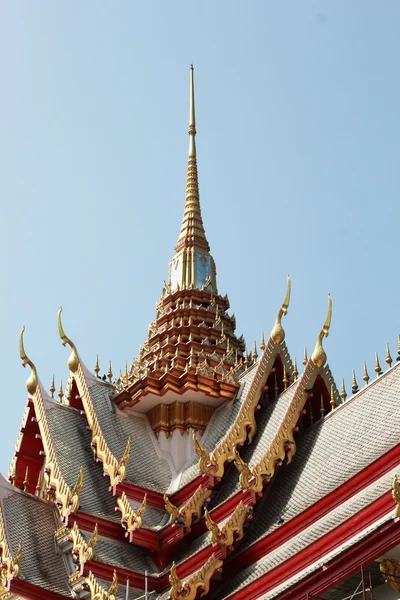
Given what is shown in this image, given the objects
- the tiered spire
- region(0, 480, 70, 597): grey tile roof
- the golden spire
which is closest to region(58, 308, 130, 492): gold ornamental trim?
region(0, 480, 70, 597): grey tile roof

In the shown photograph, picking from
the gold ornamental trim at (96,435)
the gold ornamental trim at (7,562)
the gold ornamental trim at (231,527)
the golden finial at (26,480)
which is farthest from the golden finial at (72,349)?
the gold ornamental trim at (231,527)

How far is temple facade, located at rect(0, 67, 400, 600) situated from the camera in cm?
1535

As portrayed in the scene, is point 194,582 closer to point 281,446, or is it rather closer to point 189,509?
point 189,509

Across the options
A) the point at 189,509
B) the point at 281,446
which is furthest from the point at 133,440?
the point at 281,446

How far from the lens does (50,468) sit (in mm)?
18781

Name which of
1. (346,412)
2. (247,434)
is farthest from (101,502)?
(346,412)

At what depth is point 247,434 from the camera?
18500mm

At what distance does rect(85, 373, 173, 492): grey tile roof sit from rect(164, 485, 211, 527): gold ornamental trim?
85 centimetres

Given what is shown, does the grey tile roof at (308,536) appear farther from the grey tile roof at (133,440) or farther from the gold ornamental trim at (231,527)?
the grey tile roof at (133,440)

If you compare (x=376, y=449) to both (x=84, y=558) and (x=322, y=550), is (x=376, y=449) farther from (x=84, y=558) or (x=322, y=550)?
(x=84, y=558)

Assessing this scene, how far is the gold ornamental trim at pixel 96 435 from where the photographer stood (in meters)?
18.1

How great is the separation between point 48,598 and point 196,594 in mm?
2146

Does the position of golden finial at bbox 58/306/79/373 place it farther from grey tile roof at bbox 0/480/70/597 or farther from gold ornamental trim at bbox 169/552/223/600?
gold ornamental trim at bbox 169/552/223/600

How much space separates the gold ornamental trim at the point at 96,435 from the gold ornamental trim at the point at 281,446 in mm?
1464
